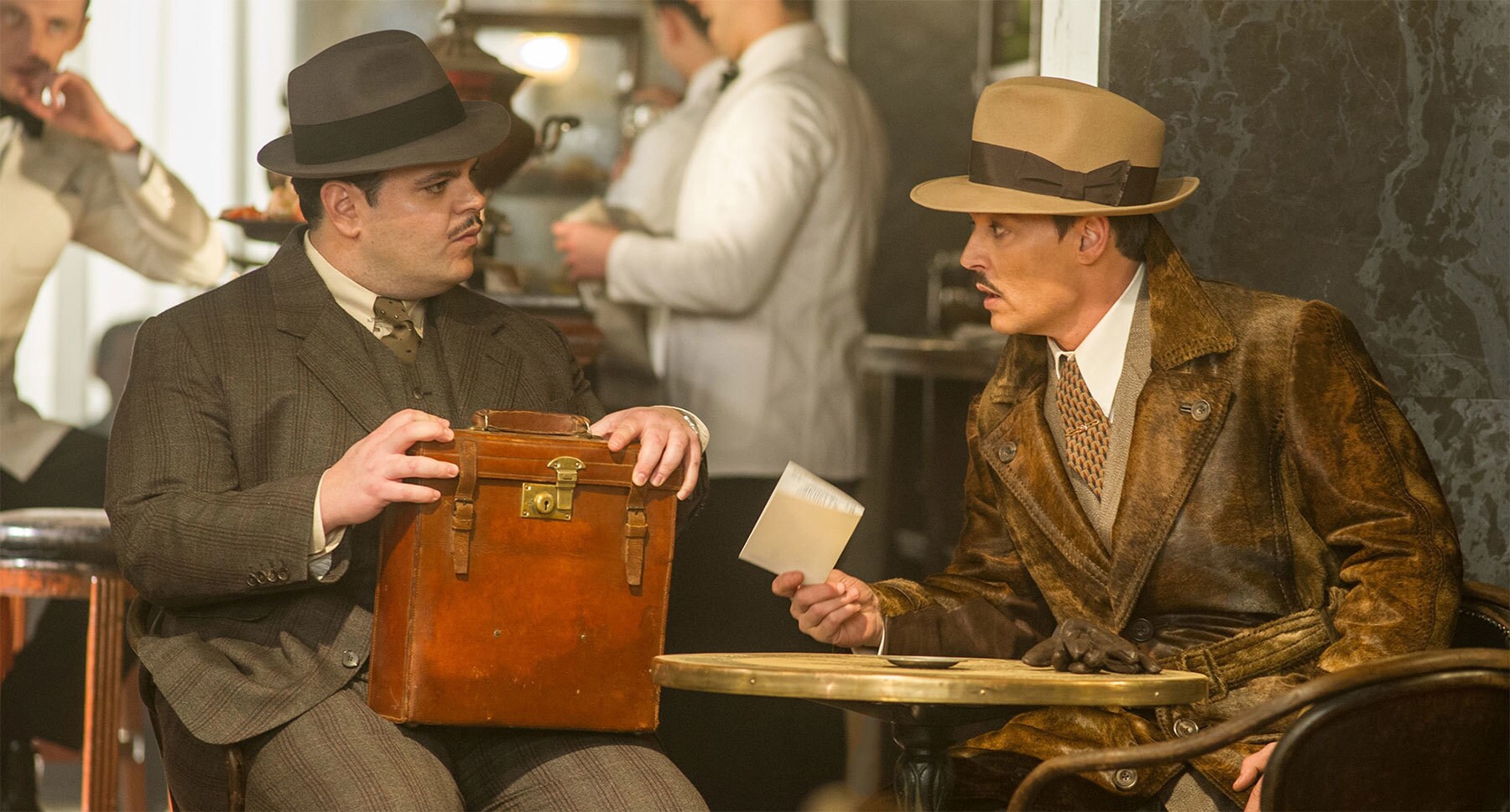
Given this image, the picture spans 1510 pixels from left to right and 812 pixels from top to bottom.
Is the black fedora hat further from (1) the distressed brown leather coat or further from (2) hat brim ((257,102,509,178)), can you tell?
(1) the distressed brown leather coat

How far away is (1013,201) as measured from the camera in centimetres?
303

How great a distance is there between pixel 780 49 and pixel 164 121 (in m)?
2.14

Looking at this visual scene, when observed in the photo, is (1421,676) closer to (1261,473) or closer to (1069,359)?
(1261,473)

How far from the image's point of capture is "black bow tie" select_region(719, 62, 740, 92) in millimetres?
5816

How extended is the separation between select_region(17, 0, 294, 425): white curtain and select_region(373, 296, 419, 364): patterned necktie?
2349 millimetres

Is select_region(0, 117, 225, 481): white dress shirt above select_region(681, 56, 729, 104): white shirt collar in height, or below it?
below

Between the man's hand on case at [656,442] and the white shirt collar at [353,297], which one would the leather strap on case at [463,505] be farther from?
the white shirt collar at [353,297]

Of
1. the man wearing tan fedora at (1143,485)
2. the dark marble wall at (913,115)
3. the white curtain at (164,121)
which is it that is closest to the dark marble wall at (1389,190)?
the man wearing tan fedora at (1143,485)

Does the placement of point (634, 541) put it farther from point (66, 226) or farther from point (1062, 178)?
point (66, 226)

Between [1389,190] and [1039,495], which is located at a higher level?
[1389,190]

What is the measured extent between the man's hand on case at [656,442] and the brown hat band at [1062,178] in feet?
2.61

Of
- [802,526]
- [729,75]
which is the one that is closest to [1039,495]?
[802,526]

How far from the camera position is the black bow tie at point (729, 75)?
5.82 m

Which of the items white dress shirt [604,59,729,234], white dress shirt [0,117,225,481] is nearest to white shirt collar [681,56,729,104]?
white dress shirt [604,59,729,234]
